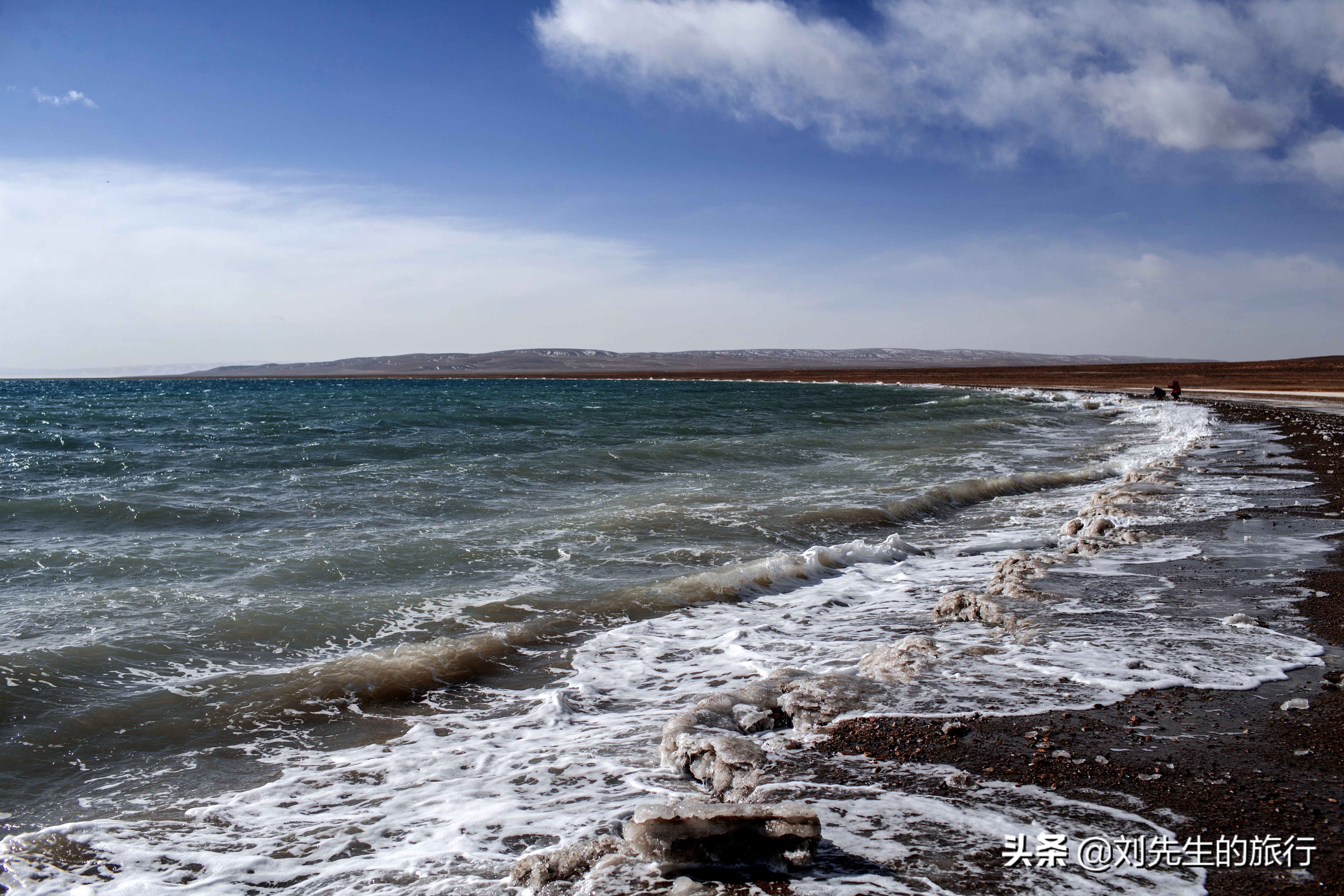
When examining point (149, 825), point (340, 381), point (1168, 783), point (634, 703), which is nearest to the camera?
point (1168, 783)

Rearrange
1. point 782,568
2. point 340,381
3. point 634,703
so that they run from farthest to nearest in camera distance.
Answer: point 340,381
point 782,568
point 634,703

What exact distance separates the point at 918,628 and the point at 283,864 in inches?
175

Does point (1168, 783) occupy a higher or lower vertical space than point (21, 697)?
higher

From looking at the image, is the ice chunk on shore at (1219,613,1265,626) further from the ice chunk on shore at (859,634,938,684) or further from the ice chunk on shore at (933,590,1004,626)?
the ice chunk on shore at (859,634,938,684)

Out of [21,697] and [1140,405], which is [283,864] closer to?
[21,697]

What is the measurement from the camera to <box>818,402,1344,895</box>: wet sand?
2.74 m

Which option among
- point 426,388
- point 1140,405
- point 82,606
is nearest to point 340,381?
point 426,388

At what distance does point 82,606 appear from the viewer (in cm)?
668

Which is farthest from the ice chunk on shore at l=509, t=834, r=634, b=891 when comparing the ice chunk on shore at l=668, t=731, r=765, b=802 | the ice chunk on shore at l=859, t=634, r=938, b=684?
the ice chunk on shore at l=859, t=634, r=938, b=684

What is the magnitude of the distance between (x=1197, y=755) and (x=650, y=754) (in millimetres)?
2610

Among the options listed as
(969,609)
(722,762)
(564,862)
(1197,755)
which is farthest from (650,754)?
(969,609)

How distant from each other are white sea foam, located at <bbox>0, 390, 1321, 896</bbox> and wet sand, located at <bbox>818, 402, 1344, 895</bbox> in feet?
0.48

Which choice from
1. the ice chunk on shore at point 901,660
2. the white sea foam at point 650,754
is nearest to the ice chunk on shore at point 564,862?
the white sea foam at point 650,754

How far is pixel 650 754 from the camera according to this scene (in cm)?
379
